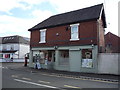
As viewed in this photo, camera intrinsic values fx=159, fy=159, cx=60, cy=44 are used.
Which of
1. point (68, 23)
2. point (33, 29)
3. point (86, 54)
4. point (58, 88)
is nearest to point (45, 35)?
point (33, 29)

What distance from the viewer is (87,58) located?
1822cm

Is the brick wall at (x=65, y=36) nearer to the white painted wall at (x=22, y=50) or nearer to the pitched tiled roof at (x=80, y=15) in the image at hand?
the pitched tiled roof at (x=80, y=15)

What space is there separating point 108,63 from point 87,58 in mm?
2560

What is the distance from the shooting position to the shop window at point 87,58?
17.7 m

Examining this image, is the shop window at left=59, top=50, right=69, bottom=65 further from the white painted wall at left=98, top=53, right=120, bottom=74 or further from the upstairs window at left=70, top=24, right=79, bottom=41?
the white painted wall at left=98, top=53, right=120, bottom=74

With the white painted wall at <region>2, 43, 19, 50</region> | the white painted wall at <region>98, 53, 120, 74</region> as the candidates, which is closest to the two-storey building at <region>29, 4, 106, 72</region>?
the white painted wall at <region>98, 53, 120, 74</region>

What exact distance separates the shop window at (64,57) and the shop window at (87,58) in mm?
2577

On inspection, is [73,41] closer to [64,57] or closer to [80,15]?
[64,57]

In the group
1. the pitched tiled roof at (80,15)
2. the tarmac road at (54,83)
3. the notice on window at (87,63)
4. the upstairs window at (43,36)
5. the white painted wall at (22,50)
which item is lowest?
the tarmac road at (54,83)

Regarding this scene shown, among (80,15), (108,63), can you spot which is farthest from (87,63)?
(80,15)

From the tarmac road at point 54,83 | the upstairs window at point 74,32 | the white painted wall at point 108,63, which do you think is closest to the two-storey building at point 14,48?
the upstairs window at point 74,32

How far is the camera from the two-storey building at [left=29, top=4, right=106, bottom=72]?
17.9 metres

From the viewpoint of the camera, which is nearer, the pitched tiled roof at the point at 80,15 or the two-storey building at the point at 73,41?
the two-storey building at the point at 73,41

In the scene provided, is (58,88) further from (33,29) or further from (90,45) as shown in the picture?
(33,29)
